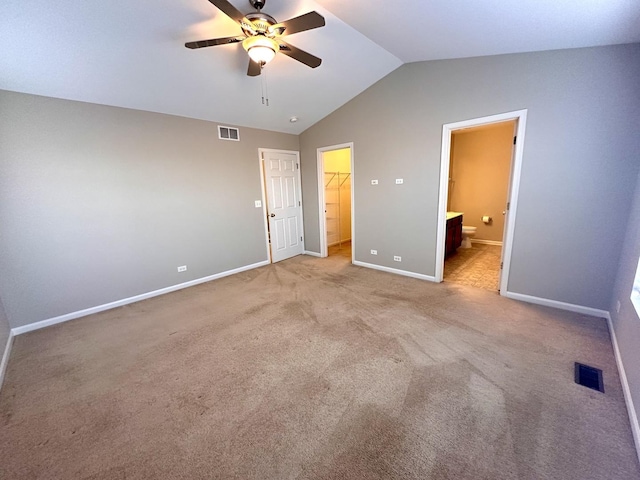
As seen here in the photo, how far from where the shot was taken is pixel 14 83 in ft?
7.88

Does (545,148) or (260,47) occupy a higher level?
(260,47)

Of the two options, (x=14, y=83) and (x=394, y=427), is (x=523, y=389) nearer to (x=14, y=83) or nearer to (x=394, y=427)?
(x=394, y=427)

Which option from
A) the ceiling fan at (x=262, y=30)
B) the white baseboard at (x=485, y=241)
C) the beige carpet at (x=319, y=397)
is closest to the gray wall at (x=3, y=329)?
the beige carpet at (x=319, y=397)

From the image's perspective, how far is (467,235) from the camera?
548cm

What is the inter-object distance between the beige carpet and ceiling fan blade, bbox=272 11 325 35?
2.58 m

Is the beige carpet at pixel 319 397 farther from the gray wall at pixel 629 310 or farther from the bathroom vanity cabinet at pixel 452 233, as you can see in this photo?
the bathroom vanity cabinet at pixel 452 233

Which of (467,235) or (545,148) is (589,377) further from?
(467,235)

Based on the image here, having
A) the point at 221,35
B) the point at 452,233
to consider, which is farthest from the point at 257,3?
the point at 452,233

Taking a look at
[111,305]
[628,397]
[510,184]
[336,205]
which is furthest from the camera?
[336,205]

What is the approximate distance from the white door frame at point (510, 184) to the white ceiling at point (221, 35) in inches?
26.0

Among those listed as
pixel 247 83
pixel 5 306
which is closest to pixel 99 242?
pixel 5 306

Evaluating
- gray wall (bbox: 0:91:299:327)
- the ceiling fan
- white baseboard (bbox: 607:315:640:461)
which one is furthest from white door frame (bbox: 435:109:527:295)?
gray wall (bbox: 0:91:299:327)

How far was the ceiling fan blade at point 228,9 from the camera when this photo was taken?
1581mm

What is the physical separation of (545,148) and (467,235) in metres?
3.03
